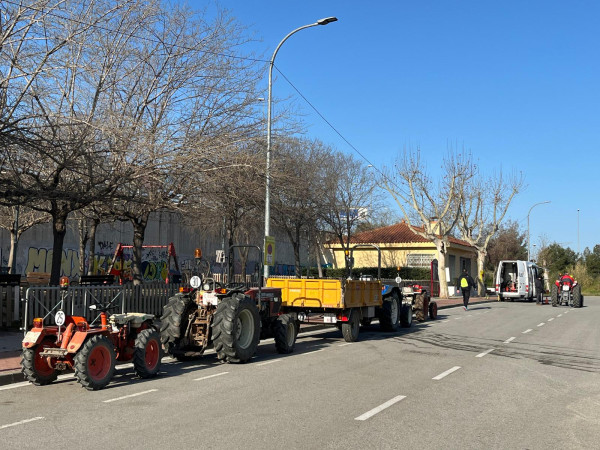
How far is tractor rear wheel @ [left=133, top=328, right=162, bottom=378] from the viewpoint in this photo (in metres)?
9.50

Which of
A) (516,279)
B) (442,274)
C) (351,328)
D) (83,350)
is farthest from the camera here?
(442,274)

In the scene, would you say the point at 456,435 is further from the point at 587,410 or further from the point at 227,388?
the point at 227,388

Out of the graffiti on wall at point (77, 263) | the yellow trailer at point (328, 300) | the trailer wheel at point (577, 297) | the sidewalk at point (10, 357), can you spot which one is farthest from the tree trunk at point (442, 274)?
the sidewalk at point (10, 357)

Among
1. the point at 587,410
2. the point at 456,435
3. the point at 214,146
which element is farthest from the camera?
the point at 214,146

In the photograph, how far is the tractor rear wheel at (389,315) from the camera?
17.5 metres

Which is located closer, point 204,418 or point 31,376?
point 204,418

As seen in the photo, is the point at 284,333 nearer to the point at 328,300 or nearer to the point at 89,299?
the point at 328,300

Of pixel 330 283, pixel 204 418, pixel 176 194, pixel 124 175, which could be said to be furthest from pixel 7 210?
pixel 204 418

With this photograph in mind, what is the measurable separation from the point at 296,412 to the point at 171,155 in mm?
9298

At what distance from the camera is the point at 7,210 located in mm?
26219

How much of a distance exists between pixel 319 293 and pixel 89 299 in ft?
18.0

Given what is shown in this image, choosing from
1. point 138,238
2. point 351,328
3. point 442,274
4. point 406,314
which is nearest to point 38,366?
point 351,328

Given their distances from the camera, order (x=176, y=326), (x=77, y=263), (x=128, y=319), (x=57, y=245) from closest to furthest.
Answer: (x=128, y=319), (x=176, y=326), (x=57, y=245), (x=77, y=263)

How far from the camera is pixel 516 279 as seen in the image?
125 ft
